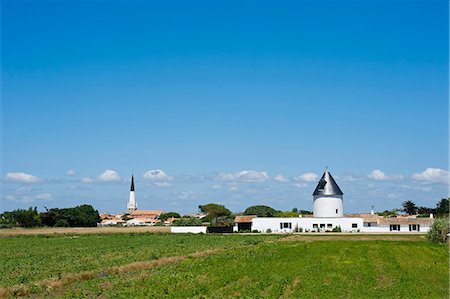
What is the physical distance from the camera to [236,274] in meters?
31.2

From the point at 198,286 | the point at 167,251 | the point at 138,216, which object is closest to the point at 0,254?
the point at 167,251

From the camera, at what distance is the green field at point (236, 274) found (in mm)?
26125

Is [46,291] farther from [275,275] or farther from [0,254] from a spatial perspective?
[0,254]

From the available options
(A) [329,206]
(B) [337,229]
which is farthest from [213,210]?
(B) [337,229]

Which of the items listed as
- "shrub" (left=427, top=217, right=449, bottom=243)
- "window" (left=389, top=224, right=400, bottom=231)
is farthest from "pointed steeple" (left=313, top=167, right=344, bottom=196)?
"shrub" (left=427, top=217, right=449, bottom=243)

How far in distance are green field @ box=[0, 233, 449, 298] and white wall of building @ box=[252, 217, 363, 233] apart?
4034cm

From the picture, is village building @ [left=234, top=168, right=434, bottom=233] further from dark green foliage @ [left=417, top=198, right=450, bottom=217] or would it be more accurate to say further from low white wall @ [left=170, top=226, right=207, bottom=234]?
dark green foliage @ [left=417, top=198, right=450, bottom=217]

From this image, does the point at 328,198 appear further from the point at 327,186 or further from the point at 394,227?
the point at 394,227

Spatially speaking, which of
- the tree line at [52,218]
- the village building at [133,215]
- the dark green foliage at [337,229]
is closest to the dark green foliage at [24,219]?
the tree line at [52,218]

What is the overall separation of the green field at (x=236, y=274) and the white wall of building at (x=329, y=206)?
43.6 metres

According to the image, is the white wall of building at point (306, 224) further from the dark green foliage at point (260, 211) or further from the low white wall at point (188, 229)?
the dark green foliage at point (260, 211)

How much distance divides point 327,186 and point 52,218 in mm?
47665

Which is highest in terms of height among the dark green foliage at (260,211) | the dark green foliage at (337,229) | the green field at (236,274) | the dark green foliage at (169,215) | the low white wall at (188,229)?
the dark green foliage at (260,211)

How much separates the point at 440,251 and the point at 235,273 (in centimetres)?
2018
